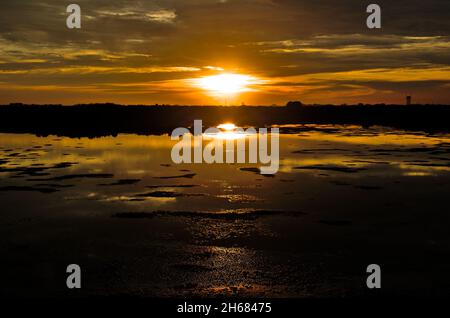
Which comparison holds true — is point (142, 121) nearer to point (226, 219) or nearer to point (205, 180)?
point (205, 180)

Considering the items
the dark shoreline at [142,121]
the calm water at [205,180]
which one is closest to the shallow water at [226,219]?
the calm water at [205,180]

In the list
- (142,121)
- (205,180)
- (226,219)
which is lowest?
(226,219)

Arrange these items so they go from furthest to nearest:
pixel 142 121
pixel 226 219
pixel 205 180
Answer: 1. pixel 142 121
2. pixel 205 180
3. pixel 226 219

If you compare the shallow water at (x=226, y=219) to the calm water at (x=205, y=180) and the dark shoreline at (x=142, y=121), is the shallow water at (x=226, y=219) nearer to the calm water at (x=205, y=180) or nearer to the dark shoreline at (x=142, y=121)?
the calm water at (x=205, y=180)

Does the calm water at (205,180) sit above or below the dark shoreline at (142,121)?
below

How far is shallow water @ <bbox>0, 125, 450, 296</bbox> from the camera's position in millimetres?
8469

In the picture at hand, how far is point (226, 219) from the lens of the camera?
12016 millimetres

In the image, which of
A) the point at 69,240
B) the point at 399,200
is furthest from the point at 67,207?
the point at 399,200

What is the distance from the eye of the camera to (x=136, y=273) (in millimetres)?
8398

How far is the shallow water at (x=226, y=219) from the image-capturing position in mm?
8469

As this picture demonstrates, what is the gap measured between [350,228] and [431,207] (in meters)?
3.17

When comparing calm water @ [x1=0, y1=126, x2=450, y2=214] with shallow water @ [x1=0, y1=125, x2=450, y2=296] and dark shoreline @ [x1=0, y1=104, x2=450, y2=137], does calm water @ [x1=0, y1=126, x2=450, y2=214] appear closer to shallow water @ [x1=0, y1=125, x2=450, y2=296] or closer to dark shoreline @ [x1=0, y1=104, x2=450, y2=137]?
shallow water @ [x1=0, y1=125, x2=450, y2=296]

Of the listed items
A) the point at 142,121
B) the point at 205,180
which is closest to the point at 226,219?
the point at 205,180
